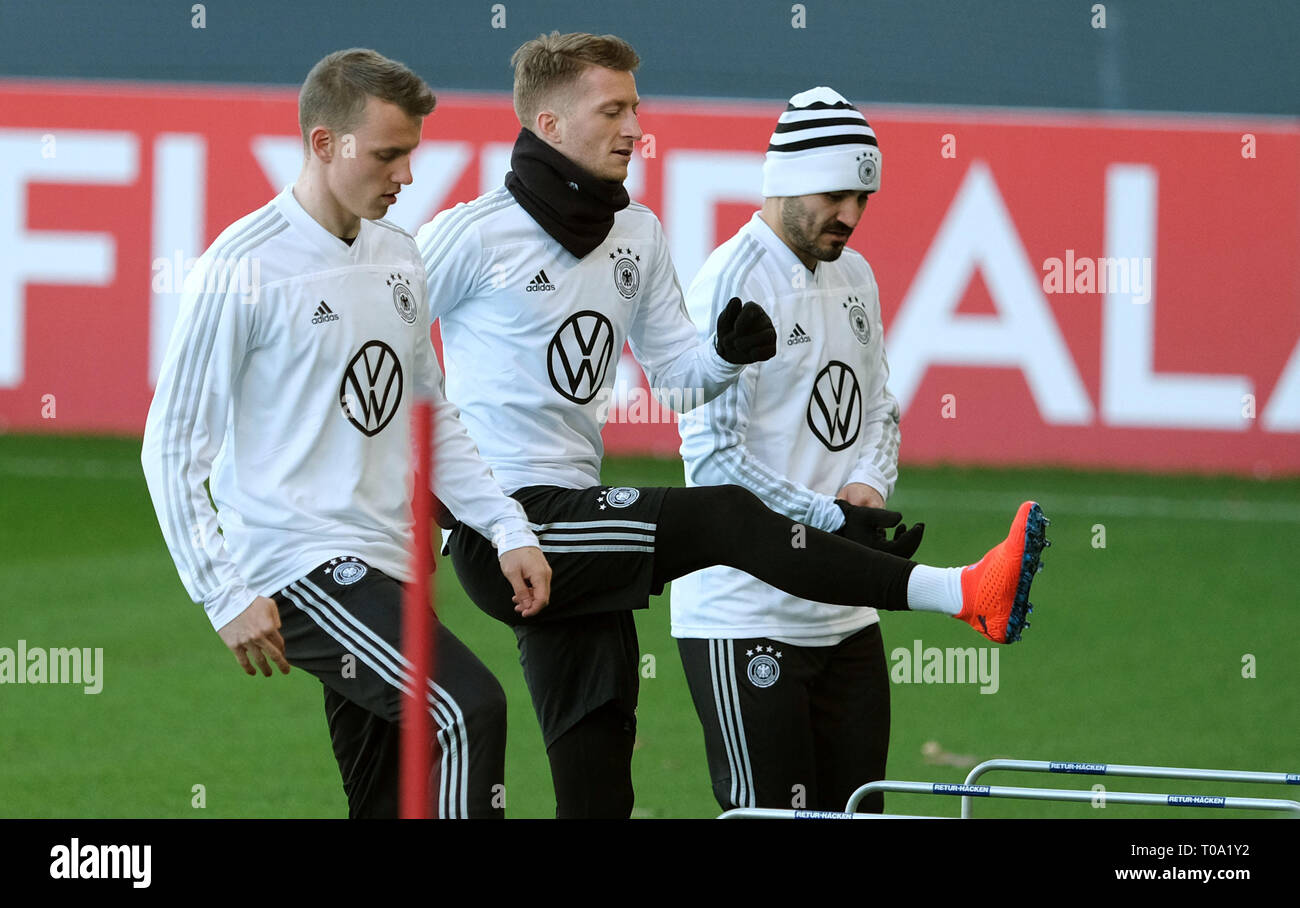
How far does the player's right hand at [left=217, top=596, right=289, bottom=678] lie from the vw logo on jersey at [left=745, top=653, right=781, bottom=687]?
4.36 feet

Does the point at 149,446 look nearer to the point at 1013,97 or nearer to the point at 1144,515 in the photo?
the point at 1144,515

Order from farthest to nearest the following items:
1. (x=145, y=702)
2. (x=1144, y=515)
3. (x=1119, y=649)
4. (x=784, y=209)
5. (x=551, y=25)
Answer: (x=551, y=25)
(x=1144, y=515)
(x=1119, y=649)
(x=145, y=702)
(x=784, y=209)

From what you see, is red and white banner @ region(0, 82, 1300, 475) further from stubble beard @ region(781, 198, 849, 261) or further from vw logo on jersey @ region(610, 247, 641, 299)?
vw logo on jersey @ region(610, 247, 641, 299)

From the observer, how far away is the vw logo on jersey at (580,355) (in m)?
4.55

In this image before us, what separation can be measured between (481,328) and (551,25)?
32.0 ft

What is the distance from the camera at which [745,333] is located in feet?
14.3

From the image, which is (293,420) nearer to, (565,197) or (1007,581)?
(565,197)

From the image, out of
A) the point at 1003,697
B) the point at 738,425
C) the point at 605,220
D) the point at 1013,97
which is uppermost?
the point at 1013,97

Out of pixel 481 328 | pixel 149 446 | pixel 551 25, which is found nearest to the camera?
pixel 149 446

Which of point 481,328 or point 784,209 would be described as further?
point 784,209

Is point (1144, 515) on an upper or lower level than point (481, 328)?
lower

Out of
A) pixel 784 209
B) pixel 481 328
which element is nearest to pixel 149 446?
pixel 481 328

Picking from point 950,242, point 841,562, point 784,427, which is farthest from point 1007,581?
point 950,242

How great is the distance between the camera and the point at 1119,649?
8719 millimetres
